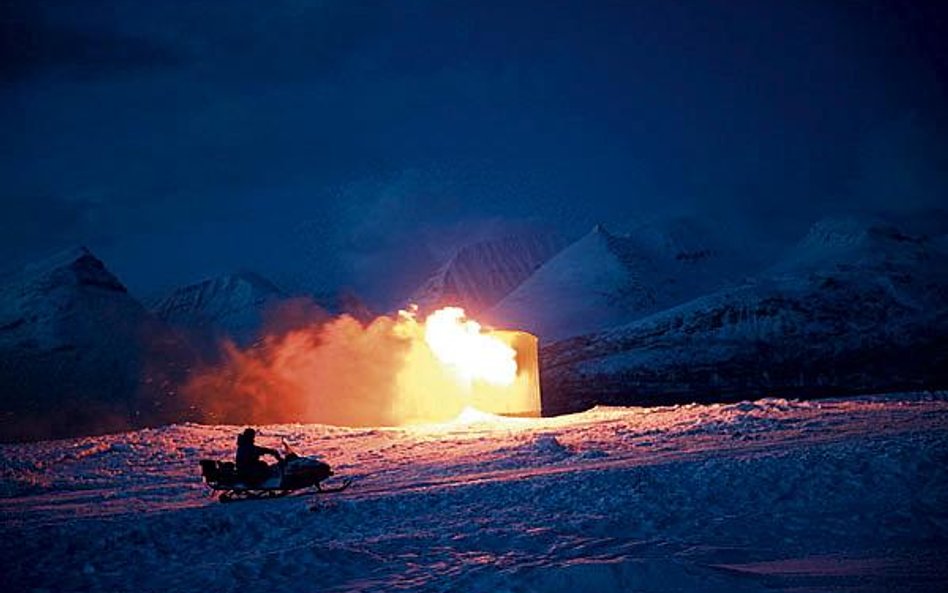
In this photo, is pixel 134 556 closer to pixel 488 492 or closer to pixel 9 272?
pixel 488 492

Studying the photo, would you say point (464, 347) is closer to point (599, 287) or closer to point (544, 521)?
point (544, 521)

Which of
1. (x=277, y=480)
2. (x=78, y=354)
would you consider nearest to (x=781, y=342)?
(x=78, y=354)

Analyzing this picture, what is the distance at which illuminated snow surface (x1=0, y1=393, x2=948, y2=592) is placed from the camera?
8.84 m

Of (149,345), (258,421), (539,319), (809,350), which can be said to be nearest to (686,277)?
(539,319)

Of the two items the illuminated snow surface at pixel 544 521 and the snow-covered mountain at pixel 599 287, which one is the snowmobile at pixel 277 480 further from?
the snow-covered mountain at pixel 599 287

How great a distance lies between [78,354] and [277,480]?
2492 inches

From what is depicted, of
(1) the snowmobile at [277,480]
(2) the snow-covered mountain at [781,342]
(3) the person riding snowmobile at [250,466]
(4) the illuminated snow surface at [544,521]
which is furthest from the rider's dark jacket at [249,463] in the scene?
(2) the snow-covered mountain at [781,342]

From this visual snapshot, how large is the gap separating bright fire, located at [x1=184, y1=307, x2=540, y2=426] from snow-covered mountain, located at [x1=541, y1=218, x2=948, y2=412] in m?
37.9

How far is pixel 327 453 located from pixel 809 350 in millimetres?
86179

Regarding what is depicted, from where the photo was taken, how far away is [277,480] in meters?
17.0

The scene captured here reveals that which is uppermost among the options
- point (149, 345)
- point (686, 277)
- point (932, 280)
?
point (686, 277)

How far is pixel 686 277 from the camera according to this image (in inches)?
7436

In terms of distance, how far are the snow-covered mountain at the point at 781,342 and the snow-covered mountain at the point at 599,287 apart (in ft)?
63.9

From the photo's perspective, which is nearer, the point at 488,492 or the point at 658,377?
the point at 488,492
